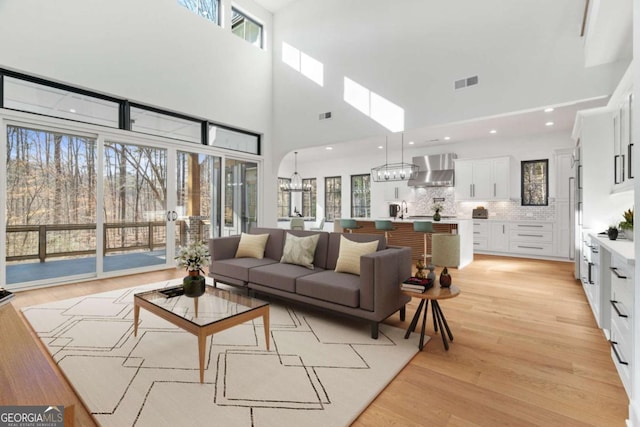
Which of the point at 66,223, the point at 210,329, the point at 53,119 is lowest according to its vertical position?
the point at 210,329

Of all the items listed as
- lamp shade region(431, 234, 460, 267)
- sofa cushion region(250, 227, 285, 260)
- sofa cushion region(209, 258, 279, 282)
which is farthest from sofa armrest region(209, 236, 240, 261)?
lamp shade region(431, 234, 460, 267)

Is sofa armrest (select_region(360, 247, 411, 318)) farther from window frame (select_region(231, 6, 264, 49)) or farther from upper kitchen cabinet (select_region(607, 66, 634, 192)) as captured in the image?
window frame (select_region(231, 6, 264, 49))

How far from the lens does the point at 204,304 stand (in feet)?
8.57

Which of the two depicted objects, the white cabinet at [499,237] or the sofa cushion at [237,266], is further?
the white cabinet at [499,237]

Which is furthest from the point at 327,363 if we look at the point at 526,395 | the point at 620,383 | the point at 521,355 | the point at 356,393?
the point at 620,383

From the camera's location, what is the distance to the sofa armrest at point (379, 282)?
2.72 metres

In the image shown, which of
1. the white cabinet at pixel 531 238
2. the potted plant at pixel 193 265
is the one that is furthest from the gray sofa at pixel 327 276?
the white cabinet at pixel 531 238

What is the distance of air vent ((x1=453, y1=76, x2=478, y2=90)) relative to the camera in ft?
16.4

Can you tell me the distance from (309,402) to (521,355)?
180cm

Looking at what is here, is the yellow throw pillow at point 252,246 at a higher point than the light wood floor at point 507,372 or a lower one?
higher

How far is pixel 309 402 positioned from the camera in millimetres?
1872

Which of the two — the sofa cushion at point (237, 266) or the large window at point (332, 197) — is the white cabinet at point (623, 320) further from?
the large window at point (332, 197)

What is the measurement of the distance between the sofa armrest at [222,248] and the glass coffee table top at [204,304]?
130 centimetres

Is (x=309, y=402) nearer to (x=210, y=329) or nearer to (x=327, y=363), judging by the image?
(x=327, y=363)
